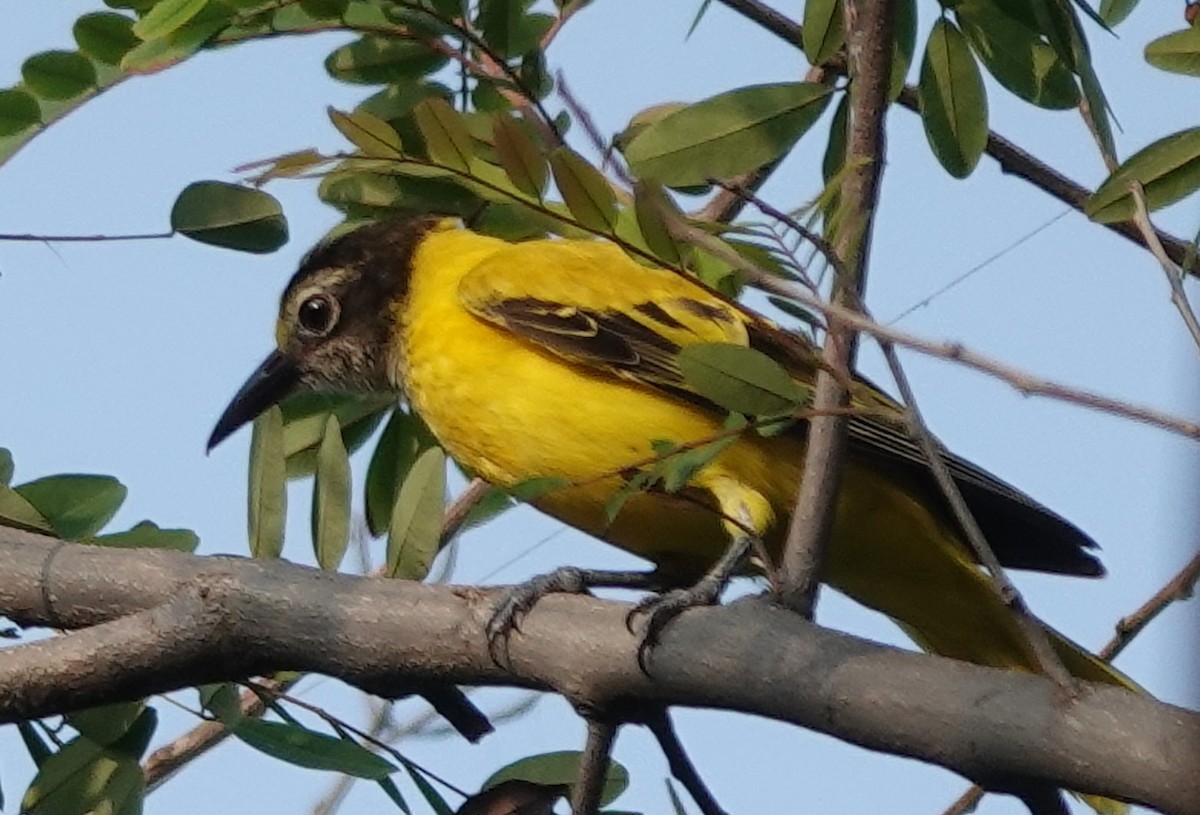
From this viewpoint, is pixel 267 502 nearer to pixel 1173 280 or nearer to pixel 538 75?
pixel 538 75

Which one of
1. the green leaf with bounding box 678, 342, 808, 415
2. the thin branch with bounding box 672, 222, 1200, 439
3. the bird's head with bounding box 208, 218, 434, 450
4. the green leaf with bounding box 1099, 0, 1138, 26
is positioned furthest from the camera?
the bird's head with bounding box 208, 218, 434, 450

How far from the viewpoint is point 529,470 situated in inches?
145

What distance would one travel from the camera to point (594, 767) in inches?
101

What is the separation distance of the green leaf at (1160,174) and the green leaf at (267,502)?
1470mm

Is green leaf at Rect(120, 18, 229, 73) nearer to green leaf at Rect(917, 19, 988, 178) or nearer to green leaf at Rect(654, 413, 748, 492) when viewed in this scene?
green leaf at Rect(654, 413, 748, 492)

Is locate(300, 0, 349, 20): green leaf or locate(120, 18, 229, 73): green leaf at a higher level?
locate(300, 0, 349, 20): green leaf

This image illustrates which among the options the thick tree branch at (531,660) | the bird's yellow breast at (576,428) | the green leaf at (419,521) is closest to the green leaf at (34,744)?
the thick tree branch at (531,660)

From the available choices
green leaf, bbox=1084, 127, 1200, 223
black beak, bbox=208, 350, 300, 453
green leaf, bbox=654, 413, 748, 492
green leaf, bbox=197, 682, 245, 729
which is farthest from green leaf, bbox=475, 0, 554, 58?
black beak, bbox=208, 350, 300, 453

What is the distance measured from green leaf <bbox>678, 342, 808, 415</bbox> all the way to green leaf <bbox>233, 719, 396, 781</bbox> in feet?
2.72

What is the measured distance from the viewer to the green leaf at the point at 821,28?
3.17 m

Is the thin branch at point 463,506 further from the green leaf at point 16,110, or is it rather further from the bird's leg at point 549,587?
the green leaf at point 16,110

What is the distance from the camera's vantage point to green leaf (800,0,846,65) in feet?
10.4

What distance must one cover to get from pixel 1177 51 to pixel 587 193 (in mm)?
1170

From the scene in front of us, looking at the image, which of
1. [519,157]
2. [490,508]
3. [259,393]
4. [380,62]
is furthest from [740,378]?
[259,393]
